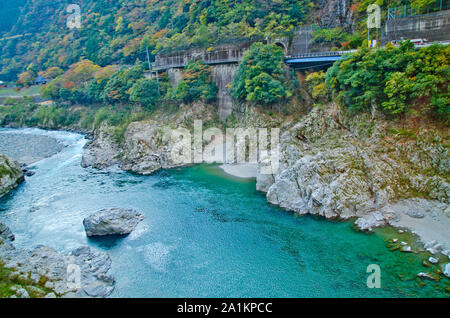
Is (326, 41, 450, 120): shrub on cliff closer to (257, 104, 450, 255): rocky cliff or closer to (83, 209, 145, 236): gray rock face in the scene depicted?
(257, 104, 450, 255): rocky cliff

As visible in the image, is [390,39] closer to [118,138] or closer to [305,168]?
[305,168]

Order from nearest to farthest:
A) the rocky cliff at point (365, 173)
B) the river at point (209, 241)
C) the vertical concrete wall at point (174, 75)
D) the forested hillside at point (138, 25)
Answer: the river at point (209, 241) → the rocky cliff at point (365, 173) → the forested hillside at point (138, 25) → the vertical concrete wall at point (174, 75)

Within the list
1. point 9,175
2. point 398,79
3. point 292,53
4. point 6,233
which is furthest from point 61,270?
point 292,53

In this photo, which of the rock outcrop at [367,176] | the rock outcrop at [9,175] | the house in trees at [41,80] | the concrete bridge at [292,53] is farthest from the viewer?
the house in trees at [41,80]

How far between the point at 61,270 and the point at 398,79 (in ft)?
105

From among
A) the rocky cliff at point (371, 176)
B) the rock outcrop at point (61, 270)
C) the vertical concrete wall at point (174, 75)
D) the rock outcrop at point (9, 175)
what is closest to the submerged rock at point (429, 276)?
the rocky cliff at point (371, 176)

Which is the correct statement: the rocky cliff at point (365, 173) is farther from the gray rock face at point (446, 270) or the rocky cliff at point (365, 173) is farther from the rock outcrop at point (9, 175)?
the rock outcrop at point (9, 175)

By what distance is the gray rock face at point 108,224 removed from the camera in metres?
26.9

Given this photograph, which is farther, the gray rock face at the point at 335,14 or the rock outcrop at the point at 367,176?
the gray rock face at the point at 335,14

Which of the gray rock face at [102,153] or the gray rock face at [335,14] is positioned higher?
the gray rock face at [335,14]

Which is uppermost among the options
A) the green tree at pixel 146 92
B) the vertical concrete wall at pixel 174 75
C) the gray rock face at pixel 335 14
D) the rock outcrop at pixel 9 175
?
the gray rock face at pixel 335 14

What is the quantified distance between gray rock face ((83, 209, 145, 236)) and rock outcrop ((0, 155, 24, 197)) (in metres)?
17.0

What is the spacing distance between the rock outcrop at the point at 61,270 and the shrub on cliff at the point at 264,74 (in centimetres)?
2719

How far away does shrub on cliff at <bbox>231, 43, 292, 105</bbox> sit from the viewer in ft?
130
